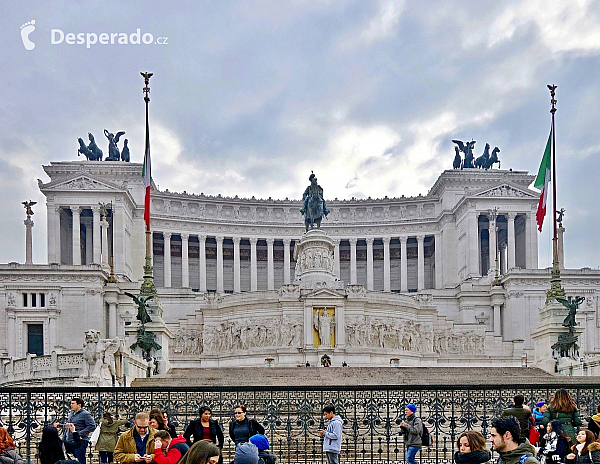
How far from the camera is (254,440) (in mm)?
10766

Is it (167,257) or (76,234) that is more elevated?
(76,234)

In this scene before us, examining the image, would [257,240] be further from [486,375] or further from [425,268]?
[486,375]

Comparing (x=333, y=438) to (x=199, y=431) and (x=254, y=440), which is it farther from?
(x=254, y=440)

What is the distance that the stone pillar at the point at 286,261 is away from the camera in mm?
86562

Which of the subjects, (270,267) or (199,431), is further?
(270,267)

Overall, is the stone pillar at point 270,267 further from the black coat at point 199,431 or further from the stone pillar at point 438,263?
the black coat at point 199,431

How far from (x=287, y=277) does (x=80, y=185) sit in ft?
82.0

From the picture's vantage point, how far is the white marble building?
50.6m

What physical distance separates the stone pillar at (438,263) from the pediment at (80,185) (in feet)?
116

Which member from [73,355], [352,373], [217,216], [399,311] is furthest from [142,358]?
[217,216]

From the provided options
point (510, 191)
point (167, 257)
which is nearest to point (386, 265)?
point (510, 191)

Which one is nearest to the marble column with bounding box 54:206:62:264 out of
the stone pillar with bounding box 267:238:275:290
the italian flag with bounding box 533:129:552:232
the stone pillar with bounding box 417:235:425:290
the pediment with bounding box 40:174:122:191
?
the pediment with bounding box 40:174:122:191

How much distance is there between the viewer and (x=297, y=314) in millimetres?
50000

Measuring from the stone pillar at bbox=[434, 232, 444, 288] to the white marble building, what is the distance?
0.51ft
